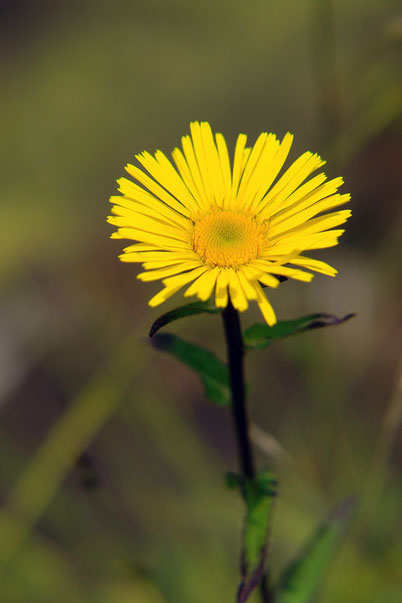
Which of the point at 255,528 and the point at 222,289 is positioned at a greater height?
the point at 222,289

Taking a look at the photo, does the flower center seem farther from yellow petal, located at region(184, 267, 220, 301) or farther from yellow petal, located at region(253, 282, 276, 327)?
yellow petal, located at region(253, 282, 276, 327)

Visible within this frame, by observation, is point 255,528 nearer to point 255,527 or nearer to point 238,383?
point 255,527

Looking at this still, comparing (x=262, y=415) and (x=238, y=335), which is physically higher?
(x=238, y=335)

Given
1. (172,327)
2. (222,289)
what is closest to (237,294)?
(222,289)

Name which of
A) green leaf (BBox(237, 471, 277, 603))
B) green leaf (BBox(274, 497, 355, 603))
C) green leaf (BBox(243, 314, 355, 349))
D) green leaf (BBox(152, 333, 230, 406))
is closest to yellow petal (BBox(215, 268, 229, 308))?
green leaf (BBox(243, 314, 355, 349))

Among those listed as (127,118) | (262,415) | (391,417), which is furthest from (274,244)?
(127,118)

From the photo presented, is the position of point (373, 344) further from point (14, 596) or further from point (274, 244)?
point (14, 596)

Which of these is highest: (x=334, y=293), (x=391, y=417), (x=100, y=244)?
(x=100, y=244)
